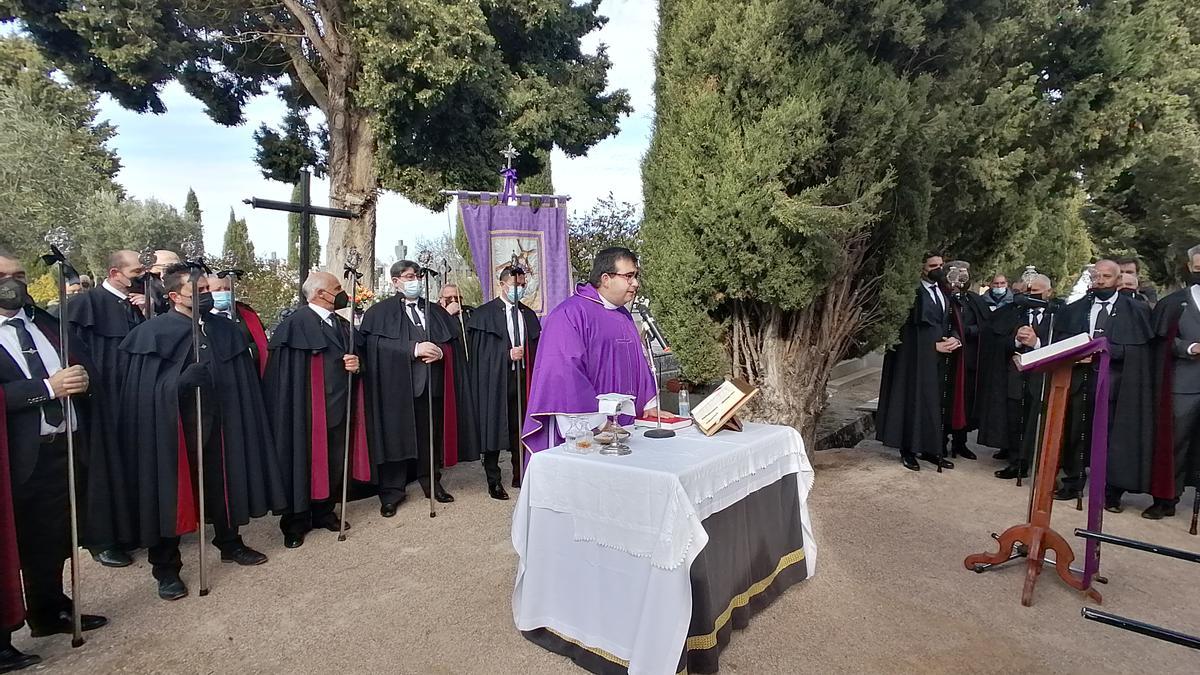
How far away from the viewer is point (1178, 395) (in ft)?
18.2

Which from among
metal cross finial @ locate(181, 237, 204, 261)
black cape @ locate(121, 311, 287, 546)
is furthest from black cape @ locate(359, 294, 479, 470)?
metal cross finial @ locate(181, 237, 204, 261)

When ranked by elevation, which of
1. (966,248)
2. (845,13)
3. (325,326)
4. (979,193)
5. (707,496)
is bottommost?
(707,496)

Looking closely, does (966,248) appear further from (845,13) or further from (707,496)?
(707,496)

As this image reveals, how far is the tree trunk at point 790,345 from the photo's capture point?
6676mm

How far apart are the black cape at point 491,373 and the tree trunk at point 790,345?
2.18 metres

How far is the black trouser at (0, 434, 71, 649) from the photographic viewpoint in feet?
11.6

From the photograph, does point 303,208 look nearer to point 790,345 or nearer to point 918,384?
point 790,345

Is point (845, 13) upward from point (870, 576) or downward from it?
upward

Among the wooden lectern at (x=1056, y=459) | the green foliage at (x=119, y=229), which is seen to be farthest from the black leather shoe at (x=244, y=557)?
the green foliage at (x=119, y=229)

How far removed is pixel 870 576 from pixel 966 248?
21.9ft

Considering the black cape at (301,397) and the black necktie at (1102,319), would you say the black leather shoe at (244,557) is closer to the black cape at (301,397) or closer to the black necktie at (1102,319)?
the black cape at (301,397)

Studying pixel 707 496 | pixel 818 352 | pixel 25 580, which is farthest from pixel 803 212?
pixel 25 580

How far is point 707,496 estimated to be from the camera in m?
3.15

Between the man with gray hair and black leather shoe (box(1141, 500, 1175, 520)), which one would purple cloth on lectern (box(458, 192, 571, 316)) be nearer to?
the man with gray hair
